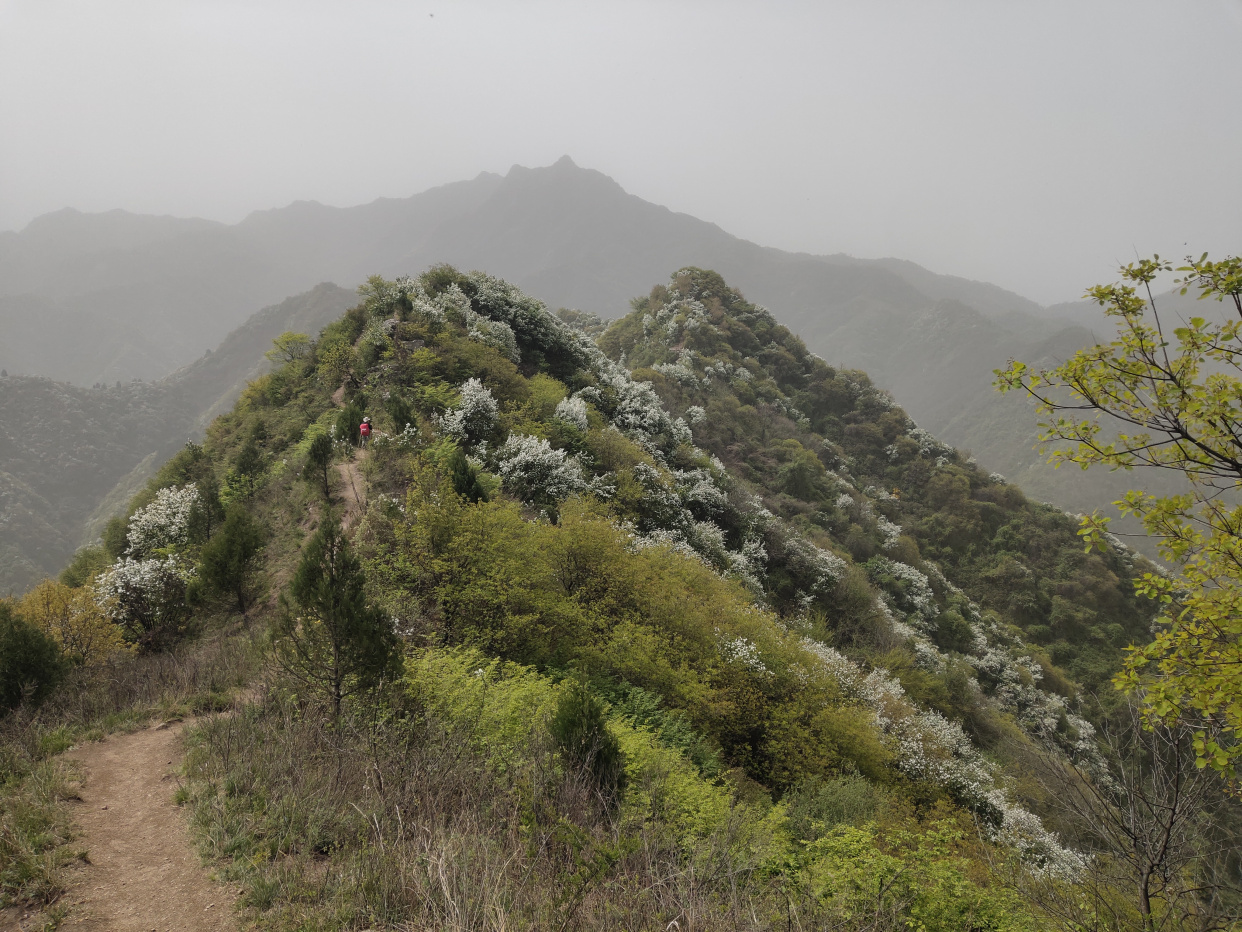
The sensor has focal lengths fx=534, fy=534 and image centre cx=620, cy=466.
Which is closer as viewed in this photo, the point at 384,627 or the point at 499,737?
the point at 499,737

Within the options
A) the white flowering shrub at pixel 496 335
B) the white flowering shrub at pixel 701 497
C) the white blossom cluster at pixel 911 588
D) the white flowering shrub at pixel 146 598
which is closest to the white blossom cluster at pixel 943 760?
the white flowering shrub at pixel 701 497

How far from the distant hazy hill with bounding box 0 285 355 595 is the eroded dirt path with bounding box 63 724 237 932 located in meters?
97.9

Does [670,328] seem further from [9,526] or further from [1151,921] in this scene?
[9,526]

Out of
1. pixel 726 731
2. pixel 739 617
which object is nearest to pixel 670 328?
pixel 739 617

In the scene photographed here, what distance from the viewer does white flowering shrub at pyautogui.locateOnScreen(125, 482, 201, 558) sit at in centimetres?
2161

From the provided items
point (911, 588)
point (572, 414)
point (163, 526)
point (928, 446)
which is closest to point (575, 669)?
point (572, 414)

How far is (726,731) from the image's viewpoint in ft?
56.6

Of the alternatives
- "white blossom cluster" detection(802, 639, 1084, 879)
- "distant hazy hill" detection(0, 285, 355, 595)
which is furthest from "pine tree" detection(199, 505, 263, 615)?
"distant hazy hill" detection(0, 285, 355, 595)

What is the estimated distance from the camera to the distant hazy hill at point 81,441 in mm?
90031

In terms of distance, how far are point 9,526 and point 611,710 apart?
124 metres

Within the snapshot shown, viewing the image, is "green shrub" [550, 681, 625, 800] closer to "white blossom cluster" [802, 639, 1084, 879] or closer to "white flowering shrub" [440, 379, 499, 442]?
"white blossom cluster" [802, 639, 1084, 879]

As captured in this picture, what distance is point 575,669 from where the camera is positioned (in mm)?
15461

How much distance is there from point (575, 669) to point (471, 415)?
555 inches

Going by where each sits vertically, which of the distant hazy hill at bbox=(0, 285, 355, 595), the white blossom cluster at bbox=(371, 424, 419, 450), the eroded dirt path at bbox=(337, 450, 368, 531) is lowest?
the distant hazy hill at bbox=(0, 285, 355, 595)
